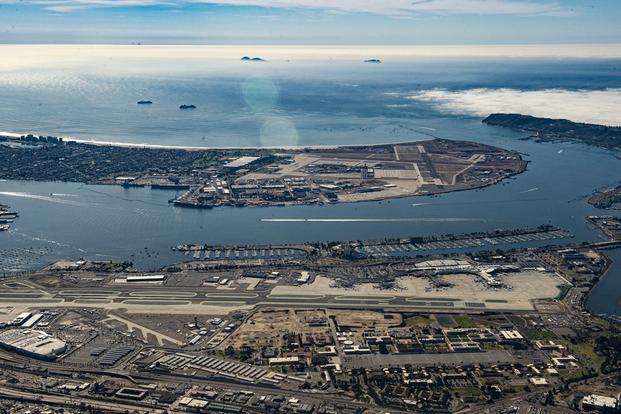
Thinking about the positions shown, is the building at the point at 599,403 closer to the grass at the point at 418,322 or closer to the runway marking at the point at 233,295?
the grass at the point at 418,322

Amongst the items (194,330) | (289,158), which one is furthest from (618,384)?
(289,158)

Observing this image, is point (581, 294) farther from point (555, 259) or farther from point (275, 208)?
point (275, 208)

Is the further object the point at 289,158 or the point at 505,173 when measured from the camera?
the point at 289,158

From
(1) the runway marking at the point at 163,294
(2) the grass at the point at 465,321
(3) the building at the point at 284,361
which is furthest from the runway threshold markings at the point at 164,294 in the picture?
(2) the grass at the point at 465,321

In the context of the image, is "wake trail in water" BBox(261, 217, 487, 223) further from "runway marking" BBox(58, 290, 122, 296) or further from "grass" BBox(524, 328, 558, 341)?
"grass" BBox(524, 328, 558, 341)

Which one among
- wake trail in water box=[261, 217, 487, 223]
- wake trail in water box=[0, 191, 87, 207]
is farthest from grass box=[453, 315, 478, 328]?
wake trail in water box=[0, 191, 87, 207]
